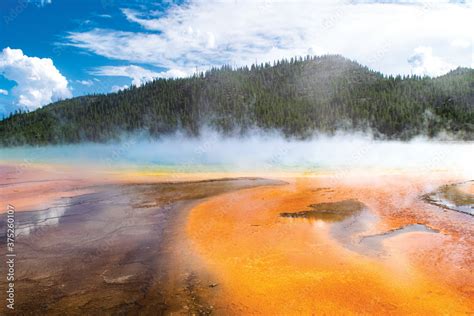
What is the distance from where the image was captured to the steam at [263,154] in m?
27.3

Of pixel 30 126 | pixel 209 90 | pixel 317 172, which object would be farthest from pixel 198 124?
pixel 317 172

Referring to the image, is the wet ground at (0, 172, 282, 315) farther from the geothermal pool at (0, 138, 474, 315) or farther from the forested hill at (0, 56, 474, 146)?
the forested hill at (0, 56, 474, 146)

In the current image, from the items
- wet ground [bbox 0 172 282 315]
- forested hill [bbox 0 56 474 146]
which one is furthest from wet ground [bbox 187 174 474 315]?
forested hill [bbox 0 56 474 146]

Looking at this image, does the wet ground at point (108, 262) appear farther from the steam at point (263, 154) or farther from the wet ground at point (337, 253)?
the steam at point (263, 154)

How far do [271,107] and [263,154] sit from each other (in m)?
43.4

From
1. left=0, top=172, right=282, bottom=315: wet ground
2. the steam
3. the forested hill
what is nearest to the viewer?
left=0, top=172, right=282, bottom=315: wet ground

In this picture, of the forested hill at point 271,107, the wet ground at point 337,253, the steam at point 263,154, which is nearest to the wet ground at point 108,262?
the wet ground at point 337,253

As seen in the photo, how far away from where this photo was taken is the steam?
2733 centimetres

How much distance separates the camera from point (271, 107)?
80500mm

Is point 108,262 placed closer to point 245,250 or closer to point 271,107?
point 245,250

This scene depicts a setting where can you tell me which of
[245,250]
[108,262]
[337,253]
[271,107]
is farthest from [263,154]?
[271,107]

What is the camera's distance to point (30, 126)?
96.6m

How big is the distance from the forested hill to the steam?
6.08 metres

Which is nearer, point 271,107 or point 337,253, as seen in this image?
point 337,253
